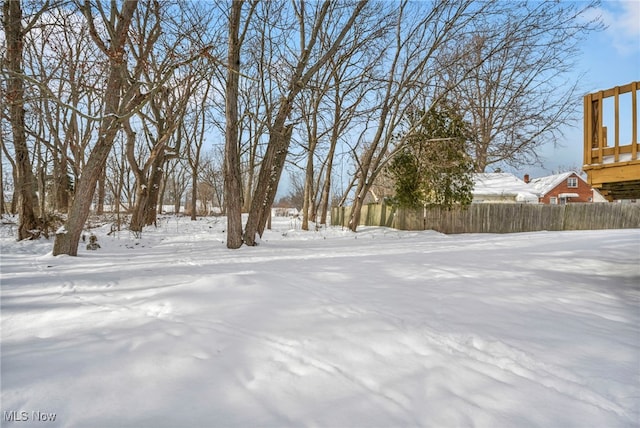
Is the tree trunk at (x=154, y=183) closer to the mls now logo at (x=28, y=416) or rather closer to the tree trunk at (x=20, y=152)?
the tree trunk at (x=20, y=152)

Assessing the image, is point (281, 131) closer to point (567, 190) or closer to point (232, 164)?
point (232, 164)

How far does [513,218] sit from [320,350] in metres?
15.4

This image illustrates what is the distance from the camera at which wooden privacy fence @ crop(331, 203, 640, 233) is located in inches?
559

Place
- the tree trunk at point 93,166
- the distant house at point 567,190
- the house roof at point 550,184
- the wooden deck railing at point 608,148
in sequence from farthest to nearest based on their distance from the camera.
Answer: the distant house at point 567,190
the house roof at point 550,184
the tree trunk at point 93,166
the wooden deck railing at point 608,148

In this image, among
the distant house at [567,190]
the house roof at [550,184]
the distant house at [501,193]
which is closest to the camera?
the distant house at [501,193]

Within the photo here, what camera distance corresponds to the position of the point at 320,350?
195cm

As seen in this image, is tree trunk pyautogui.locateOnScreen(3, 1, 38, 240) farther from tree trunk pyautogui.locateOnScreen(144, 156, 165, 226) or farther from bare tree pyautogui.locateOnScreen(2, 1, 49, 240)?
tree trunk pyautogui.locateOnScreen(144, 156, 165, 226)

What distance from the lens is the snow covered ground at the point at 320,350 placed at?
1430 millimetres

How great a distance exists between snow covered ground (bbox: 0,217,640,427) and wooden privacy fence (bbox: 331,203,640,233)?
A: 1065cm

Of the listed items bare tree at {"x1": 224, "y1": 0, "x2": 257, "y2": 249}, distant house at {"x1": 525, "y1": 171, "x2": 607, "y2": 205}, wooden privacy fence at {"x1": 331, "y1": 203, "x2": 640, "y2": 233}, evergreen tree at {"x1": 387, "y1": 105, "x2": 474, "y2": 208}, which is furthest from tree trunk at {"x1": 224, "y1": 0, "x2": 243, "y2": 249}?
distant house at {"x1": 525, "y1": 171, "x2": 607, "y2": 205}

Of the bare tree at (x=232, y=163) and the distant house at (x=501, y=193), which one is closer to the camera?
the bare tree at (x=232, y=163)

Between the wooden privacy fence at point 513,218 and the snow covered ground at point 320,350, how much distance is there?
10651mm

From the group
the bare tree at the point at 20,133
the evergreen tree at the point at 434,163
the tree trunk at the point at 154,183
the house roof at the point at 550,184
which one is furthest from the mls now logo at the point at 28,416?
the house roof at the point at 550,184

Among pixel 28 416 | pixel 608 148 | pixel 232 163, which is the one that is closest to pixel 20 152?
pixel 232 163
